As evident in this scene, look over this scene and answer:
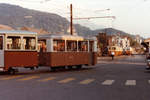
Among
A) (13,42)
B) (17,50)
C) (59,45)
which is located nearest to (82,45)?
(59,45)

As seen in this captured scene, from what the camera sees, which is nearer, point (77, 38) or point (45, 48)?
point (45, 48)

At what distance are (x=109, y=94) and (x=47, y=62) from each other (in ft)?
43.2

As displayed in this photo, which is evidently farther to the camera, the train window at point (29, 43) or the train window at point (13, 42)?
the train window at point (29, 43)

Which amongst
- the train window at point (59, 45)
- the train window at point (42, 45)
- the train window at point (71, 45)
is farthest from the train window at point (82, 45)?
the train window at point (42, 45)

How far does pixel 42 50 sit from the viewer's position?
2458cm

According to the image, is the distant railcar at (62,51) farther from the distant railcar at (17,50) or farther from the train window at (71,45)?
the distant railcar at (17,50)

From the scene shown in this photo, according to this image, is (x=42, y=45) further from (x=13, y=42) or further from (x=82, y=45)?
(x=82, y=45)

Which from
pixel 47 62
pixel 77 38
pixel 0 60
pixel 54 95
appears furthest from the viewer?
pixel 77 38

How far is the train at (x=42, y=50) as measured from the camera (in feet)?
68.7

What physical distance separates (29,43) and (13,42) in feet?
4.08

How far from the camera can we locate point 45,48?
80.6 feet

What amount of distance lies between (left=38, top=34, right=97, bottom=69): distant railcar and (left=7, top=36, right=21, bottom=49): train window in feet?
10.8

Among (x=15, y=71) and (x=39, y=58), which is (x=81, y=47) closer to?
(x=39, y=58)

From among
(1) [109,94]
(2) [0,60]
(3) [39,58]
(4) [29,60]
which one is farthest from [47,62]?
(1) [109,94]
